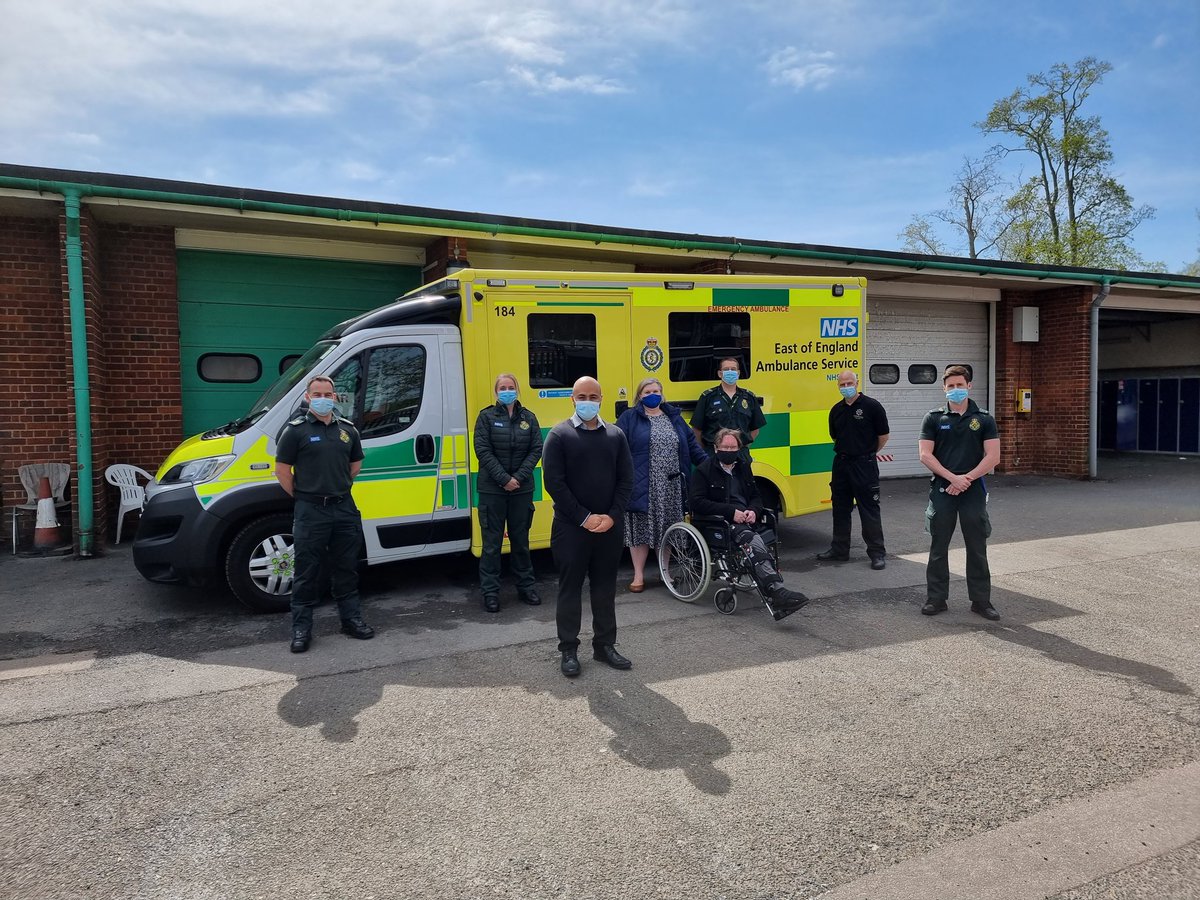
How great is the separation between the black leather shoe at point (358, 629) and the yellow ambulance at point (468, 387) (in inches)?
31.7

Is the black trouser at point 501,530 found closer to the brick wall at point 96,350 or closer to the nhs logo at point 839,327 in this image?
the nhs logo at point 839,327

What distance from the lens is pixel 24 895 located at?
8.77ft

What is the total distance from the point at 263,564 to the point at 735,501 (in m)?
3.61

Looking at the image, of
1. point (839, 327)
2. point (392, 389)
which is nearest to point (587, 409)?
point (392, 389)

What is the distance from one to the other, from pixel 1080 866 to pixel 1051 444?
14039 millimetres

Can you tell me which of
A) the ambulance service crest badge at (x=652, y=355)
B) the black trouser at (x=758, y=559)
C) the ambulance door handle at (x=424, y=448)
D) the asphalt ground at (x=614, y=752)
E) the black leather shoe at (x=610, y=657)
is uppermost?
the ambulance service crest badge at (x=652, y=355)

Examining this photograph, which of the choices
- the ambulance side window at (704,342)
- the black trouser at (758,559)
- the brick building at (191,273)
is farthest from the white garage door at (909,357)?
the black trouser at (758,559)

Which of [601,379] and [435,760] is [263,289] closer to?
[601,379]

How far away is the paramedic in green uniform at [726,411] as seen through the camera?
6.86 metres

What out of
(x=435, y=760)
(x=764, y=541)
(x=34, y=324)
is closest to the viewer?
(x=435, y=760)

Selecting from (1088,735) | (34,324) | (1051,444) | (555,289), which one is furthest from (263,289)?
(1051,444)

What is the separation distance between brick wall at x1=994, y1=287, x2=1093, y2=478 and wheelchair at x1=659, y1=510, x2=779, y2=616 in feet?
35.5

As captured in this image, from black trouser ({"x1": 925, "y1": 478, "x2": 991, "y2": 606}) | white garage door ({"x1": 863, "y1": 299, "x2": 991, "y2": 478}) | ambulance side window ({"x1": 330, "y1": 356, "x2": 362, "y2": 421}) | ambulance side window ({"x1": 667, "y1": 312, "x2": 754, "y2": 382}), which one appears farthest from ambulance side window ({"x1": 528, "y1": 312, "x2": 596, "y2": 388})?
white garage door ({"x1": 863, "y1": 299, "x2": 991, "y2": 478})

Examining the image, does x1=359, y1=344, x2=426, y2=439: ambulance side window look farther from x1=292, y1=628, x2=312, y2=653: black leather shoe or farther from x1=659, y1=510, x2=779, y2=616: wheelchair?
x1=659, y1=510, x2=779, y2=616: wheelchair
